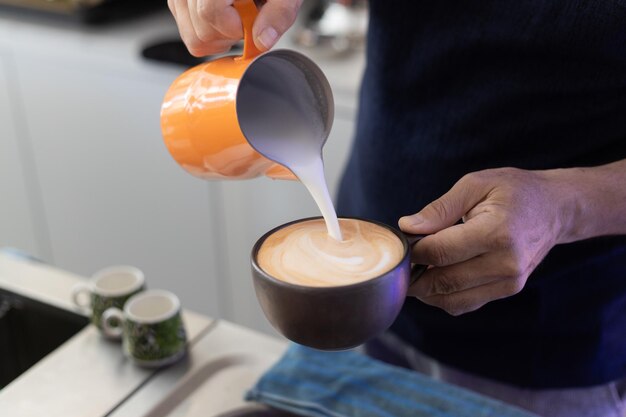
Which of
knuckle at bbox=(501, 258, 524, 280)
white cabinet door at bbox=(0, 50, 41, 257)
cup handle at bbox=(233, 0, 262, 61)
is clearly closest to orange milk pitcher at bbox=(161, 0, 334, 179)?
cup handle at bbox=(233, 0, 262, 61)

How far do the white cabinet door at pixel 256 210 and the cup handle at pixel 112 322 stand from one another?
968mm

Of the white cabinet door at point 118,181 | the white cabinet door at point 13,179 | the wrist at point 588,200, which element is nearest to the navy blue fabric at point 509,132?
the wrist at point 588,200

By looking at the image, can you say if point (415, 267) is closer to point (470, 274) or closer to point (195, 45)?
point (470, 274)

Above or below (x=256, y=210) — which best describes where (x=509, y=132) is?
above

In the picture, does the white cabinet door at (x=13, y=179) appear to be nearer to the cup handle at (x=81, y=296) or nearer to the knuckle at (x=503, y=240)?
the cup handle at (x=81, y=296)

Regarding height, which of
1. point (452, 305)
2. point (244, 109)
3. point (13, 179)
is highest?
point (244, 109)

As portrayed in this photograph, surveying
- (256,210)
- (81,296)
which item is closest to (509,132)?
(81,296)

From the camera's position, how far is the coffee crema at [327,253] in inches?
28.0

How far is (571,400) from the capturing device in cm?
105

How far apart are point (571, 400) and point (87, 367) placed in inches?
26.3

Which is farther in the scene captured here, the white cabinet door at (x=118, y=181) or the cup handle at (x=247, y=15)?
the white cabinet door at (x=118, y=181)

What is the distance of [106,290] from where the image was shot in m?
1.09

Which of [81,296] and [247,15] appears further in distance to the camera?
[81,296]

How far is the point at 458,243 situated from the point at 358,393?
307mm
